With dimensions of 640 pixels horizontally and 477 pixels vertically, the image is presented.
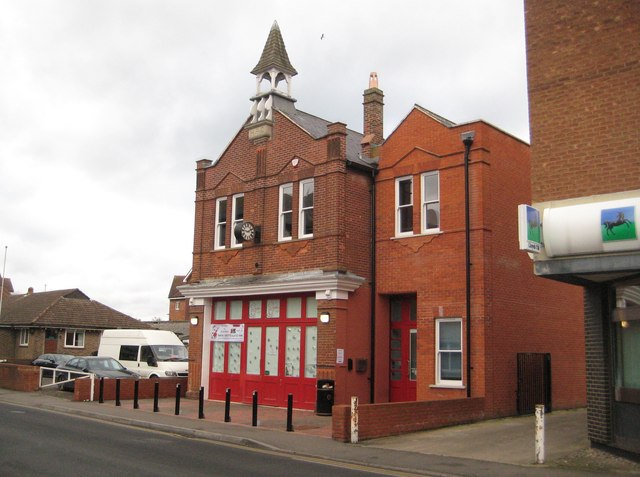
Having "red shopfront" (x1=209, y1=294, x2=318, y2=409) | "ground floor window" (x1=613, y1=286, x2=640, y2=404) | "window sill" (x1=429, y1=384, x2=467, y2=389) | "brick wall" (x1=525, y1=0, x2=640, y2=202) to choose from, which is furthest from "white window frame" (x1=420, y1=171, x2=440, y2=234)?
"ground floor window" (x1=613, y1=286, x2=640, y2=404)

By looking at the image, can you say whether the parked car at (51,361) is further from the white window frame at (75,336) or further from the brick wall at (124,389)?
the brick wall at (124,389)

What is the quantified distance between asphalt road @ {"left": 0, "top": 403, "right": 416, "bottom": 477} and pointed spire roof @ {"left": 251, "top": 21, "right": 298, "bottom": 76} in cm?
1272

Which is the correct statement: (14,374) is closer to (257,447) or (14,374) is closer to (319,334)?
(319,334)

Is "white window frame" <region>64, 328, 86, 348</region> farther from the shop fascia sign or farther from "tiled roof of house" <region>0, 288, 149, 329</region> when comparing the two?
the shop fascia sign

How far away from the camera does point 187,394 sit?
22953mm

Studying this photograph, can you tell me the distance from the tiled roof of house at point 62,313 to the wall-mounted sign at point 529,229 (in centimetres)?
3773

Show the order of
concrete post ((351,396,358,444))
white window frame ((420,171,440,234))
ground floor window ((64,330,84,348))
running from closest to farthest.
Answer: concrete post ((351,396,358,444)), white window frame ((420,171,440,234)), ground floor window ((64,330,84,348))

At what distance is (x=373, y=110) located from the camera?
22.5 metres

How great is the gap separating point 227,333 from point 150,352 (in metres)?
8.10

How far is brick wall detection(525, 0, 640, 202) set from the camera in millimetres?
11578

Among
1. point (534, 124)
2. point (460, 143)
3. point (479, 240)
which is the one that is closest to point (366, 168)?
point (460, 143)

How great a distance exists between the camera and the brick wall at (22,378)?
25.7m

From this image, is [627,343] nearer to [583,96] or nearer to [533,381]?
[583,96]

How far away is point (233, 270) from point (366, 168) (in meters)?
5.61
